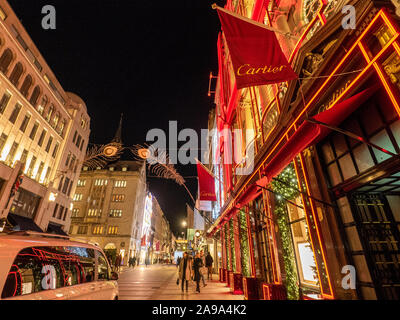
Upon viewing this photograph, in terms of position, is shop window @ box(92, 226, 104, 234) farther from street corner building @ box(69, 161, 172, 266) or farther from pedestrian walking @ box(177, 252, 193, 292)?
pedestrian walking @ box(177, 252, 193, 292)

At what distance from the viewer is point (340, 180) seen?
173 inches

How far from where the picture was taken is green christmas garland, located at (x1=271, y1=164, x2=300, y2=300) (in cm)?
580

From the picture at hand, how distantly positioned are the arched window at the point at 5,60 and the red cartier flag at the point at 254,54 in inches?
881

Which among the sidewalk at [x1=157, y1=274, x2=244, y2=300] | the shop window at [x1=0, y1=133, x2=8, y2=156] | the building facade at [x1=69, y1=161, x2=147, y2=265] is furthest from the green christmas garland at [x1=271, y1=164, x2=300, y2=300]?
the building facade at [x1=69, y1=161, x2=147, y2=265]

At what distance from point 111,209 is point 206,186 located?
136 ft

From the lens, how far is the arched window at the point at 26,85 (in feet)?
65.9

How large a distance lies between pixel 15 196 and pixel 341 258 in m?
25.5

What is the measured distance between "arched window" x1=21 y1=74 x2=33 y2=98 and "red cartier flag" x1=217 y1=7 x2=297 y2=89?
2434 centimetres

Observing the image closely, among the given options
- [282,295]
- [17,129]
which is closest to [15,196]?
[17,129]

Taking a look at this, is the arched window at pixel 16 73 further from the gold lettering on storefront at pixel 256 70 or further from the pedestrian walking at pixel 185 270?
the gold lettering on storefront at pixel 256 70

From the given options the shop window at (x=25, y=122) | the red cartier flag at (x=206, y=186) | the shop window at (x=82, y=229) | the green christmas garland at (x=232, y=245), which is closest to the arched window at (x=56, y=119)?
the shop window at (x=25, y=122)

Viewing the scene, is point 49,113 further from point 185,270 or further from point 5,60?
point 185,270

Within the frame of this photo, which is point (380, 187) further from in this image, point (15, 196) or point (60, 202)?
point (60, 202)
